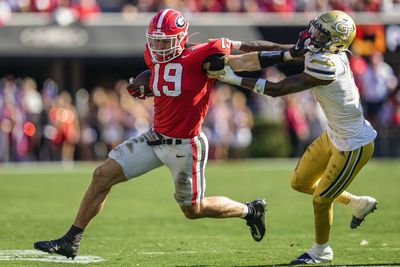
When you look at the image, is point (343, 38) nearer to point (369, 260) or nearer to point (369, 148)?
point (369, 148)

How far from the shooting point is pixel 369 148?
274 inches

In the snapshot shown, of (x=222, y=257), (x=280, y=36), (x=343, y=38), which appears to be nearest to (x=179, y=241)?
(x=222, y=257)

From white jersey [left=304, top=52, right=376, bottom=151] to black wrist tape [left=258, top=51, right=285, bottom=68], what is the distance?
20 centimetres

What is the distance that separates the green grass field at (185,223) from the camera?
7461 mm

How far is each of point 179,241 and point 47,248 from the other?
1.86 m

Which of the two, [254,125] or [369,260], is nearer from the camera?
[369,260]

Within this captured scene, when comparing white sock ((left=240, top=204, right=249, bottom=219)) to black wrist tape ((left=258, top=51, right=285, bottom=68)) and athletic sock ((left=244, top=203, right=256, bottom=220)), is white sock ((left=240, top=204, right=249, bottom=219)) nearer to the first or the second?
athletic sock ((left=244, top=203, right=256, bottom=220))

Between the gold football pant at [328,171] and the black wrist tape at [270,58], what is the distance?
74 centimetres

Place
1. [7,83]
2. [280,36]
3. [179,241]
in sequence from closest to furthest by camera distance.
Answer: [179,241] → [7,83] → [280,36]

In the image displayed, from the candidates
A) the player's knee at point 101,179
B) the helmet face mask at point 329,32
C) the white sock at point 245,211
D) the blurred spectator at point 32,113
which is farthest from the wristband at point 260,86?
the blurred spectator at point 32,113

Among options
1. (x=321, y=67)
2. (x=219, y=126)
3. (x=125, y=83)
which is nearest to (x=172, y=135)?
(x=321, y=67)

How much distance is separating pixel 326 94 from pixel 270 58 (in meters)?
0.47

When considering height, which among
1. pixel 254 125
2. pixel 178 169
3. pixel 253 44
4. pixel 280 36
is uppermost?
pixel 253 44

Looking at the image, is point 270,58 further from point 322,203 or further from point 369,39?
point 369,39
